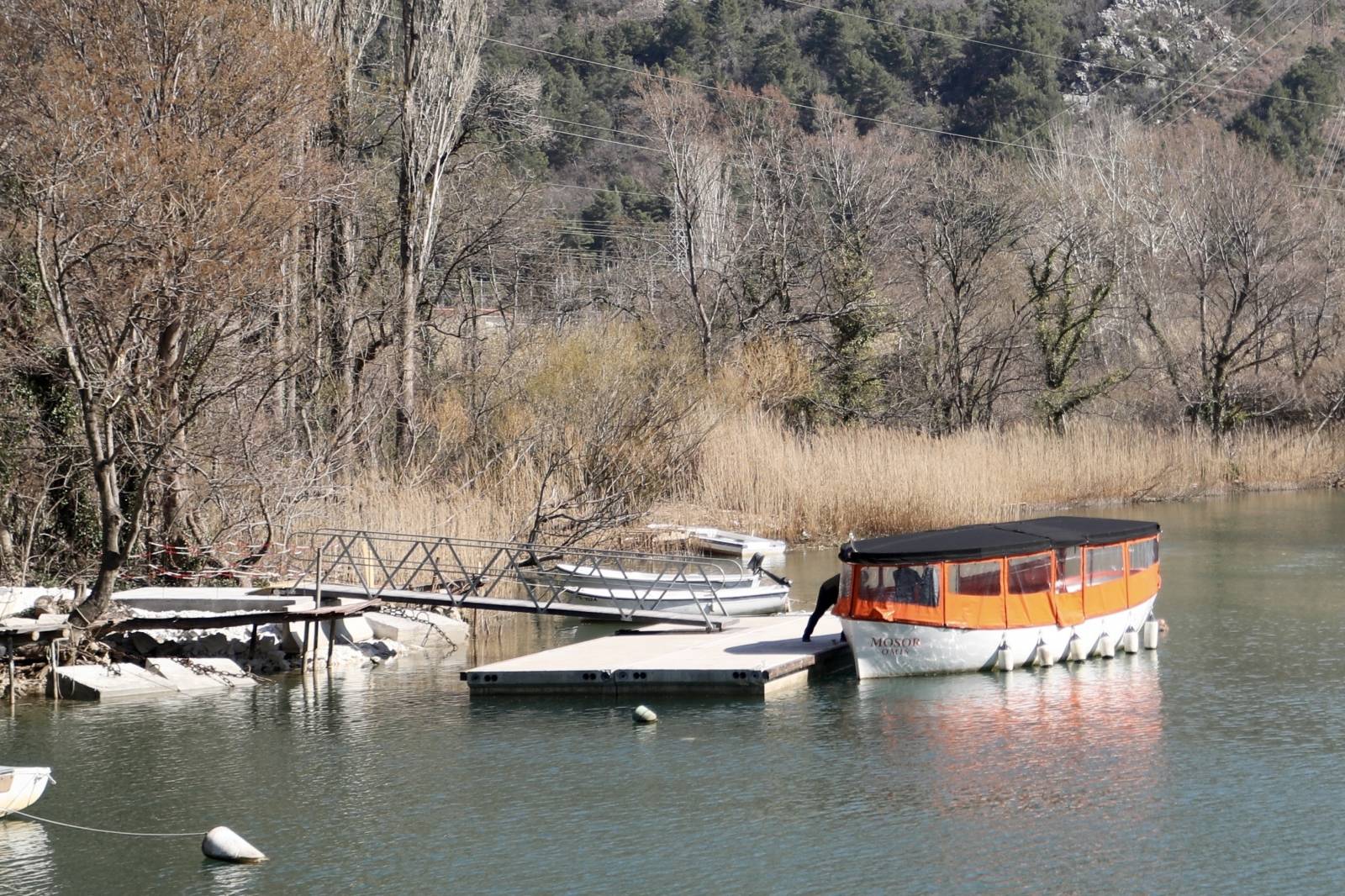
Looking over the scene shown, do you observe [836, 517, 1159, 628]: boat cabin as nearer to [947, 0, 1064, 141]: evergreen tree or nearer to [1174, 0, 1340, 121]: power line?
[947, 0, 1064, 141]: evergreen tree

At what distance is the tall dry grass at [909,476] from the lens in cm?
Result: 3191

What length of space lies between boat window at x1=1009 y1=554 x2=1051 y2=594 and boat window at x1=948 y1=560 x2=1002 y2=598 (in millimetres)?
223

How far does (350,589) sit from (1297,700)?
38.3 feet

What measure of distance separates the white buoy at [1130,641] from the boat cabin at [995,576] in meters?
0.32

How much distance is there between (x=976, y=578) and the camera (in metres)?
18.7

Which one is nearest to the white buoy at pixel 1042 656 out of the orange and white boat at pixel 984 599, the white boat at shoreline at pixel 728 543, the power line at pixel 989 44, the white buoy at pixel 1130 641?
the orange and white boat at pixel 984 599

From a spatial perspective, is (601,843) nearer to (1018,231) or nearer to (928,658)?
(928,658)

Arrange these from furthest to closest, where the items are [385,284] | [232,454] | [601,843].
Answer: [385,284] → [232,454] → [601,843]

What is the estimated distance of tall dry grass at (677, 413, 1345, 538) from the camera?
3191 centimetres

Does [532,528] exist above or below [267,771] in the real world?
above

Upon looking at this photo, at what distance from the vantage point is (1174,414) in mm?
47844

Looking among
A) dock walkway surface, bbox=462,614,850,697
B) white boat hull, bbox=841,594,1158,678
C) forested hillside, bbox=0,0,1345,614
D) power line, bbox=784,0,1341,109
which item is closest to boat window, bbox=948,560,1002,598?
white boat hull, bbox=841,594,1158,678

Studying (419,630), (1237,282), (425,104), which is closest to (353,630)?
(419,630)

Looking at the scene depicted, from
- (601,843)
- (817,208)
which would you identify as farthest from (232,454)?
(817,208)
